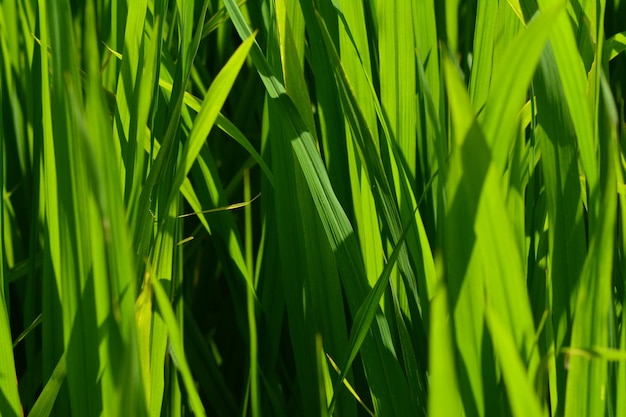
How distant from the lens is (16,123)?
71 cm

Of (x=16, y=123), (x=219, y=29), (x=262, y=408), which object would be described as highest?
(x=219, y=29)

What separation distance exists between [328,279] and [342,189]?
0.08 metres

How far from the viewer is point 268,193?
65cm

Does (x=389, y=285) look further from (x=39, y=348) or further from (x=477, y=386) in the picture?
(x=39, y=348)

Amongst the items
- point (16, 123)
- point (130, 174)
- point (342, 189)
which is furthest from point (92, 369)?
point (16, 123)

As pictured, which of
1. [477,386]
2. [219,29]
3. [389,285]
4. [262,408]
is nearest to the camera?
[477,386]

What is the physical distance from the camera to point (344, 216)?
0.46 metres

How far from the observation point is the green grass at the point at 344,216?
1.04 feet

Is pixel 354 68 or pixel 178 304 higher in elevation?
pixel 354 68

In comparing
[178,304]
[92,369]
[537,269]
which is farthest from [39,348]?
[537,269]

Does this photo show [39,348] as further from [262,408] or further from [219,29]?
[219,29]

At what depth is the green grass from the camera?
32 centimetres

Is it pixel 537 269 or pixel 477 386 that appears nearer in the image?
pixel 477 386

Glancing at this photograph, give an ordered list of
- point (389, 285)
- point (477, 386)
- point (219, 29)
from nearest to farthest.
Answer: point (477, 386)
point (389, 285)
point (219, 29)
